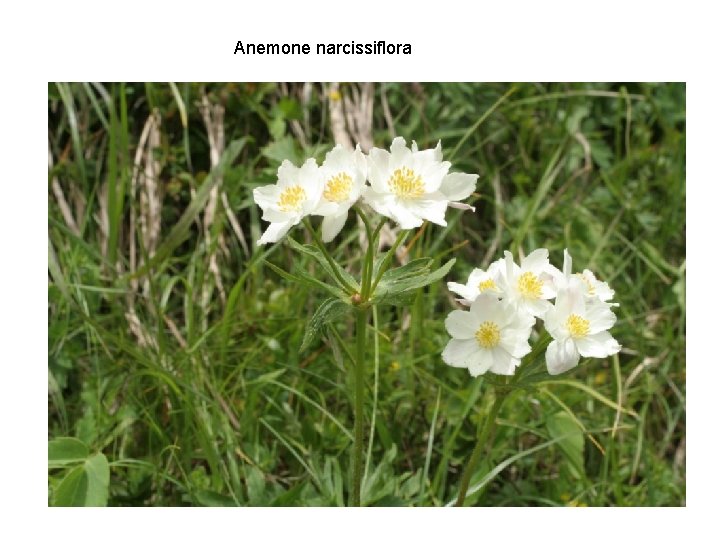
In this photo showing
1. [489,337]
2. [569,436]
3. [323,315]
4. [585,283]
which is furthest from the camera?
[569,436]

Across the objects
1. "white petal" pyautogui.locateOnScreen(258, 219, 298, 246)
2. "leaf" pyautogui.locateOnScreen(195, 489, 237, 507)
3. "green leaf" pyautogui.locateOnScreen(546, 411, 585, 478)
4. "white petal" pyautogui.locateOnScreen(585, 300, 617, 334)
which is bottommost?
"leaf" pyautogui.locateOnScreen(195, 489, 237, 507)

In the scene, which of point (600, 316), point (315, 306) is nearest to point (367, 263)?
point (600, 316)

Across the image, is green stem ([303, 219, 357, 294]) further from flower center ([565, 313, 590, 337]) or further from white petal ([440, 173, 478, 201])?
flower center ([565, 313, 590, 337])

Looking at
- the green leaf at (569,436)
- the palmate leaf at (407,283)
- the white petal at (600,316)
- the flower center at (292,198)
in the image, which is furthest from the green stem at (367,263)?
the green leaf at (569,436)

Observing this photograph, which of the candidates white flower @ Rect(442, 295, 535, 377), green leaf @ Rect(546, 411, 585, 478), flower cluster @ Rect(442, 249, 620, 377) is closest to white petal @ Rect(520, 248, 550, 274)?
flower cluster @ Rect(442, 249, 620, 377)

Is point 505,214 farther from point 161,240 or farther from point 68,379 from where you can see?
point 68,379

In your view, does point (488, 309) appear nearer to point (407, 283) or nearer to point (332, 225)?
point (407, 283)

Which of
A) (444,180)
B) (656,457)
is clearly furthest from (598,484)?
(444,180)
